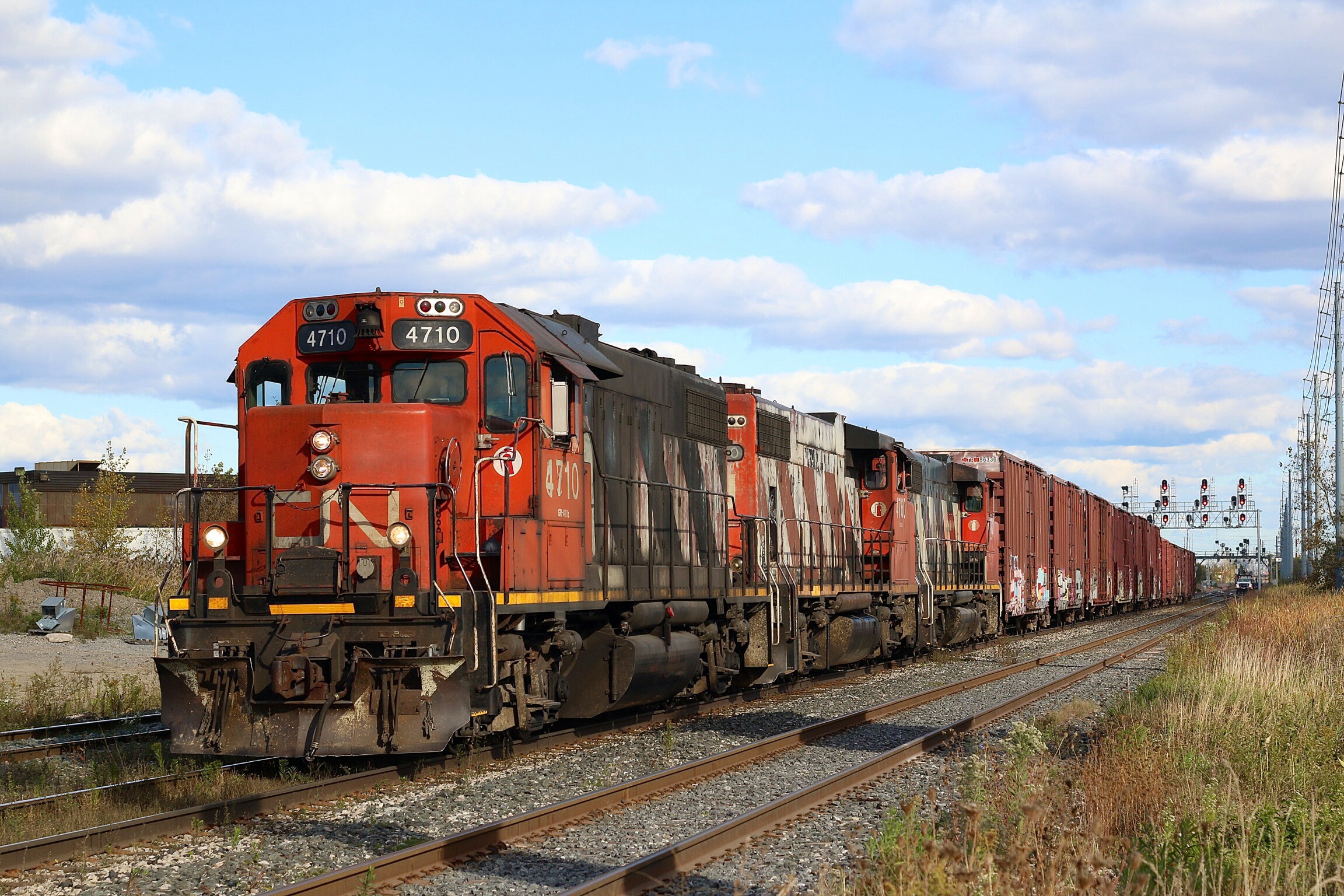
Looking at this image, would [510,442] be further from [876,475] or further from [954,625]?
[954,625]

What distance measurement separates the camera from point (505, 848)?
743 centimetres

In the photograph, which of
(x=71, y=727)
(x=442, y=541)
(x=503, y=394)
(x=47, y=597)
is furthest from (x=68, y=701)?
(x=47, y=597)

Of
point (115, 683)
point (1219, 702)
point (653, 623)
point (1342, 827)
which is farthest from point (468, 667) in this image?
point (115, 683)

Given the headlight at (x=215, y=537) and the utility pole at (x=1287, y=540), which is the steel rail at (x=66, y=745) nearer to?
the headlight at (x=215, y=537)

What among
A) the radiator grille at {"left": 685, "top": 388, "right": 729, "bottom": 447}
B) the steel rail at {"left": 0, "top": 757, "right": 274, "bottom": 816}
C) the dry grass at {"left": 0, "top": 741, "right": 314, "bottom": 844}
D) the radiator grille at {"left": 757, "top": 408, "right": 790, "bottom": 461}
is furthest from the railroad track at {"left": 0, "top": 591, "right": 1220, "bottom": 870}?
the radiator grille at {"left": 757, "top": 408, "right": 790, "bottom": 461}

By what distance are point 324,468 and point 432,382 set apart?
3.64 feet

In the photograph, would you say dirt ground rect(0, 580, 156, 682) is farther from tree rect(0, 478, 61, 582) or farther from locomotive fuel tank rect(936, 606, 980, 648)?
locomotive fuel tank rect(936, 606, 980, 648)

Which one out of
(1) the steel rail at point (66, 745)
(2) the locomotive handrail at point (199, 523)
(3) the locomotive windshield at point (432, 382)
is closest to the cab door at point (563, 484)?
(3) the locomotive windshield at point (432, 382)

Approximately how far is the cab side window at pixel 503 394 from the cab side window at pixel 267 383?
1.61 meters

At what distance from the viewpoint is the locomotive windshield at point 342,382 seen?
10.1 m

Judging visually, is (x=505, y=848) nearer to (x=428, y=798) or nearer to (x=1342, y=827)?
(x=428, y=798)

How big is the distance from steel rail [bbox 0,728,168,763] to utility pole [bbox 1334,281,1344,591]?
30.7 meters

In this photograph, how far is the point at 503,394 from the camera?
10.2 m

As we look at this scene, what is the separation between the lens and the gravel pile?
677 centimetres
